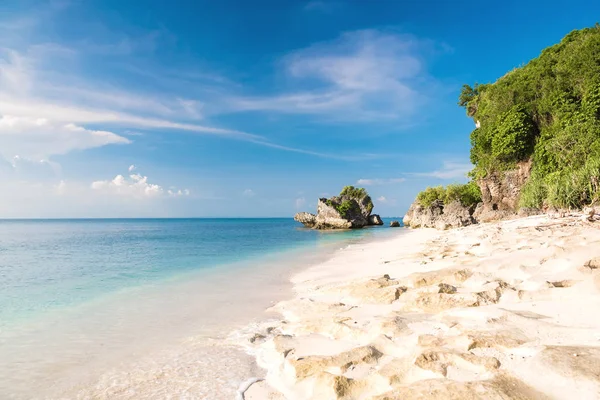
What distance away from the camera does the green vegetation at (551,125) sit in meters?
22.3

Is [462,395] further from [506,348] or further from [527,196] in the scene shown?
[527,196]

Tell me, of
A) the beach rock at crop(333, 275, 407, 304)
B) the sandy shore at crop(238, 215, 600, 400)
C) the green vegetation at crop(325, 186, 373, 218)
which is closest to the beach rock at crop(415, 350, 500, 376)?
the sandy shore at crop(238, 215, 600, 400)

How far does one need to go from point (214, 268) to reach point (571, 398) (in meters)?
14.9

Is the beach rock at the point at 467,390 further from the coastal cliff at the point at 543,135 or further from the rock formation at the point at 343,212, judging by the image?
the rock formation at the point at 343,212

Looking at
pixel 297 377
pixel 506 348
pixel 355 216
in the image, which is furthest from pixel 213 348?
pixel 355 216

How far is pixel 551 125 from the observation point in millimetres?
28781

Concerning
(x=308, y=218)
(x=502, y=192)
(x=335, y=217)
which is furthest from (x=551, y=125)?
(x=308, y=218)

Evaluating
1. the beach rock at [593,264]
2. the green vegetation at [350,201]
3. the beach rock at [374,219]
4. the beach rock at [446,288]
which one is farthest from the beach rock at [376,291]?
the beach rock at [374,219]

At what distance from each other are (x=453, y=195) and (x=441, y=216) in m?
10.2

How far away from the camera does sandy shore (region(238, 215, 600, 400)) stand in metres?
3.24

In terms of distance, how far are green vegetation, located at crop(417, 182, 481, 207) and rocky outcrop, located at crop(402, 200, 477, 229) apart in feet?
4.48

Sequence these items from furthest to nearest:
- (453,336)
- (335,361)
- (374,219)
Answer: (374,219) < (453,336) < (335,361)

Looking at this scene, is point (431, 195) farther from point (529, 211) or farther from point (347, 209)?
point (529, 211)

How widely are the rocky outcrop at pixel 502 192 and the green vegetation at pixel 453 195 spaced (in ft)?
28.0
